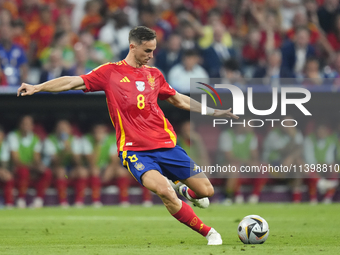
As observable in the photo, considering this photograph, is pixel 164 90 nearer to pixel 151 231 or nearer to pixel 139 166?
pixel 139 166

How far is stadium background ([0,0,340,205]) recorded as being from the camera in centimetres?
1312

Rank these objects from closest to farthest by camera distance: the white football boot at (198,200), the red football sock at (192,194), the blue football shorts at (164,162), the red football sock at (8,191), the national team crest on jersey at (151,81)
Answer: the blue football shorts at (164,162)
the national team crest on jersey at (151,81)
the red football sock at (192,194)
the white football boot at (198,200)
the red football sock at (8,191)

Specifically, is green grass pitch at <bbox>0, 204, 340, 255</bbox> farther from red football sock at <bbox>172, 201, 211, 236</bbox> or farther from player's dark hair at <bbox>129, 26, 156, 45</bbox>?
player's dark hair at <bbox>129, 26, 156, 45</bbox>

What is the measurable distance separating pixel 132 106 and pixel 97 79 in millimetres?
491

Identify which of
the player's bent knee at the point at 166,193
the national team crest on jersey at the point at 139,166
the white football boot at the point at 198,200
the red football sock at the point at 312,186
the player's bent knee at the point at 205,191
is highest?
the national team crest on jersey at the point at 139,166

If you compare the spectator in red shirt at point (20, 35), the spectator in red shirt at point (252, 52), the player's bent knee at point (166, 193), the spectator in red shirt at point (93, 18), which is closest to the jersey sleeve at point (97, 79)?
the player's bent knee at point (166, 193)

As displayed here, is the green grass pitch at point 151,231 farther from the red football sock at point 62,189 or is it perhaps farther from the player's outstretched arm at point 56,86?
the player's outstretched arm at point 56,86

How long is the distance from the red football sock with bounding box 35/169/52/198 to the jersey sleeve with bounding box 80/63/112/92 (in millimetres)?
6920

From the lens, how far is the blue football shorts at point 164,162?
20.8ft

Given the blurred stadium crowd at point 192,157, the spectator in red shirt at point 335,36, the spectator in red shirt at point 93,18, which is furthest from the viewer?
the spectator in red shirt at point 335,36

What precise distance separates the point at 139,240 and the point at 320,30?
9.84m

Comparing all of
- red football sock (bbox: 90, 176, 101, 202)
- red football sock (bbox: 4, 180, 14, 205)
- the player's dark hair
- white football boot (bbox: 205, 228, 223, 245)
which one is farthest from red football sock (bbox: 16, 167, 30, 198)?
white football boot (bbox: 205, 228, 223, 245)

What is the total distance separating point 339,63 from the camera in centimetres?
1387

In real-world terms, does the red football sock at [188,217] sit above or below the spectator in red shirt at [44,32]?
below
